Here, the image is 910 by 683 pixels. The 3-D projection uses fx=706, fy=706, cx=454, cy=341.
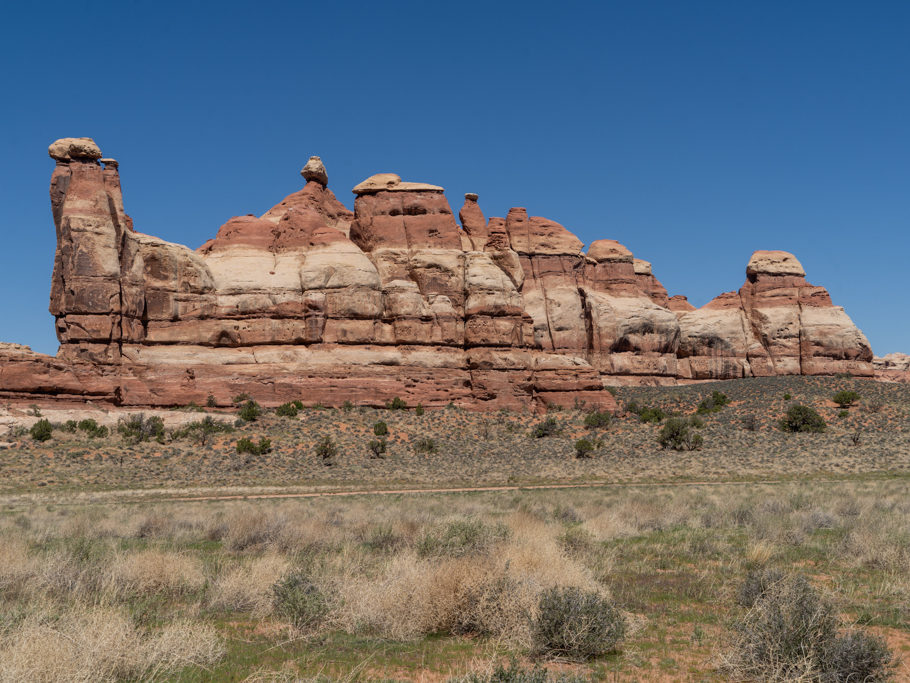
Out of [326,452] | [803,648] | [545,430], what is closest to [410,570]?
[803,648]

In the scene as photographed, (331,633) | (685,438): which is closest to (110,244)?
(685,438)

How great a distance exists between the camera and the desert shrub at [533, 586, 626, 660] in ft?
24.9

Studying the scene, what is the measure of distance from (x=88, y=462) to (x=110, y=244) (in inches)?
874

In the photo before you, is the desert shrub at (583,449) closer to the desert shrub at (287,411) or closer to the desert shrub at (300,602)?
the desert shrub at (287,411)

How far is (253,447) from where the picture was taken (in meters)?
40.9

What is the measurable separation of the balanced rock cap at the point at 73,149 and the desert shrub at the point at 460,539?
5314 centimetres

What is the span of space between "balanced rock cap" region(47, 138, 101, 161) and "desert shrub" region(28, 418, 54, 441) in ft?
78.6

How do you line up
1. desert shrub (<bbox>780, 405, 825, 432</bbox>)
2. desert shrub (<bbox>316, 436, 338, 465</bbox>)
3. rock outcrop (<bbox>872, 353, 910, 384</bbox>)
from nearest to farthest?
Answer: desert shrub (<bbox>316, 436, 338, 465</bbox>) → desert shrub (<bbox>780, 405, 825, 432</bbox>) → rock outcrop (<bbox>872, 353, 910, 384</bbox>)

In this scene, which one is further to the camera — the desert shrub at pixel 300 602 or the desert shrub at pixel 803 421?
the desert shrub at pixel 803 421

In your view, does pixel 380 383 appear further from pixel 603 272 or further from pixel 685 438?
pixel 603 272

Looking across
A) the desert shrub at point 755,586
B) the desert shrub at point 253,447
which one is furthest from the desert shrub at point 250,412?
the desert shrub at point 755,586

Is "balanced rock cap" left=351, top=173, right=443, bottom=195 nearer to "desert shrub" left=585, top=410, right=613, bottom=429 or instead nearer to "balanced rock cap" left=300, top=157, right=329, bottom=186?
"balanced rock cap" left=300, top=157, right=329, bottom=186

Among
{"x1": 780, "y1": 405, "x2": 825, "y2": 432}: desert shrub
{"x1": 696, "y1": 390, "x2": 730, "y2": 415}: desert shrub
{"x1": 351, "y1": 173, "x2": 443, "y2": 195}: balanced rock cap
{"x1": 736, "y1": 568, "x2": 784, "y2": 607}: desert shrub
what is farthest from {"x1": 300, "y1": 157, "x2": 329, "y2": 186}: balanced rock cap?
{"x1": 736, "y1": 568, "x2": 784, "y2": 607}: desert shrub

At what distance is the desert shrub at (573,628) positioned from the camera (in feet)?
24.9
